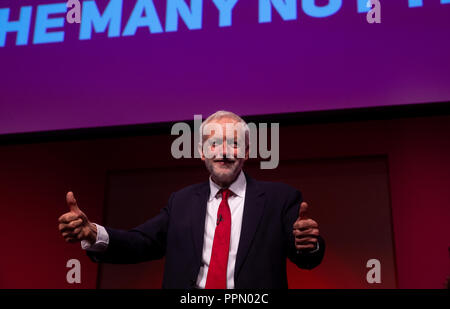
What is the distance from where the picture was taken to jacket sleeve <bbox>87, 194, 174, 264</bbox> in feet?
5.13

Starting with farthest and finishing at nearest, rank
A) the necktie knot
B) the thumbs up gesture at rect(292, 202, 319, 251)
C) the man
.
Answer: the necktie knot → the man → the thumbs up gesture at rect(292, 202, 319, 251)

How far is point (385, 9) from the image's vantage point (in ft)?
7.91

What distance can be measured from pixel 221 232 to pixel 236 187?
0.18 meters

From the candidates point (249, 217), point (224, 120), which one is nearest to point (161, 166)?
point (224, 120)

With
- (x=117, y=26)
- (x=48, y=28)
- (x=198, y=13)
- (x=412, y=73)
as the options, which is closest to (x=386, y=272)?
(x=412, y=73)

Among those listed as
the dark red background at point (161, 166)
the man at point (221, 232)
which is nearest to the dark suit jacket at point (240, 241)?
the man at point (221, 232)

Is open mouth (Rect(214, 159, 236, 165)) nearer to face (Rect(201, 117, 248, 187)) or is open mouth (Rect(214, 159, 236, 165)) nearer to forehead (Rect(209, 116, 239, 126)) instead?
face (Rect(201, 117, 248, 187))

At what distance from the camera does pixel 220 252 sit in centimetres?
153

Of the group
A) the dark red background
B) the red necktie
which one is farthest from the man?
the dark red background

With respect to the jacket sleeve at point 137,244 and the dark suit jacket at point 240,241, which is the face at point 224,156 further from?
the jacket sleeve at point 137,244

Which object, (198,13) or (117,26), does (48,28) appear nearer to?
(117,26)

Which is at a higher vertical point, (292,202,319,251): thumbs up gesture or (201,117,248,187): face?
(201,117,248,187): face
